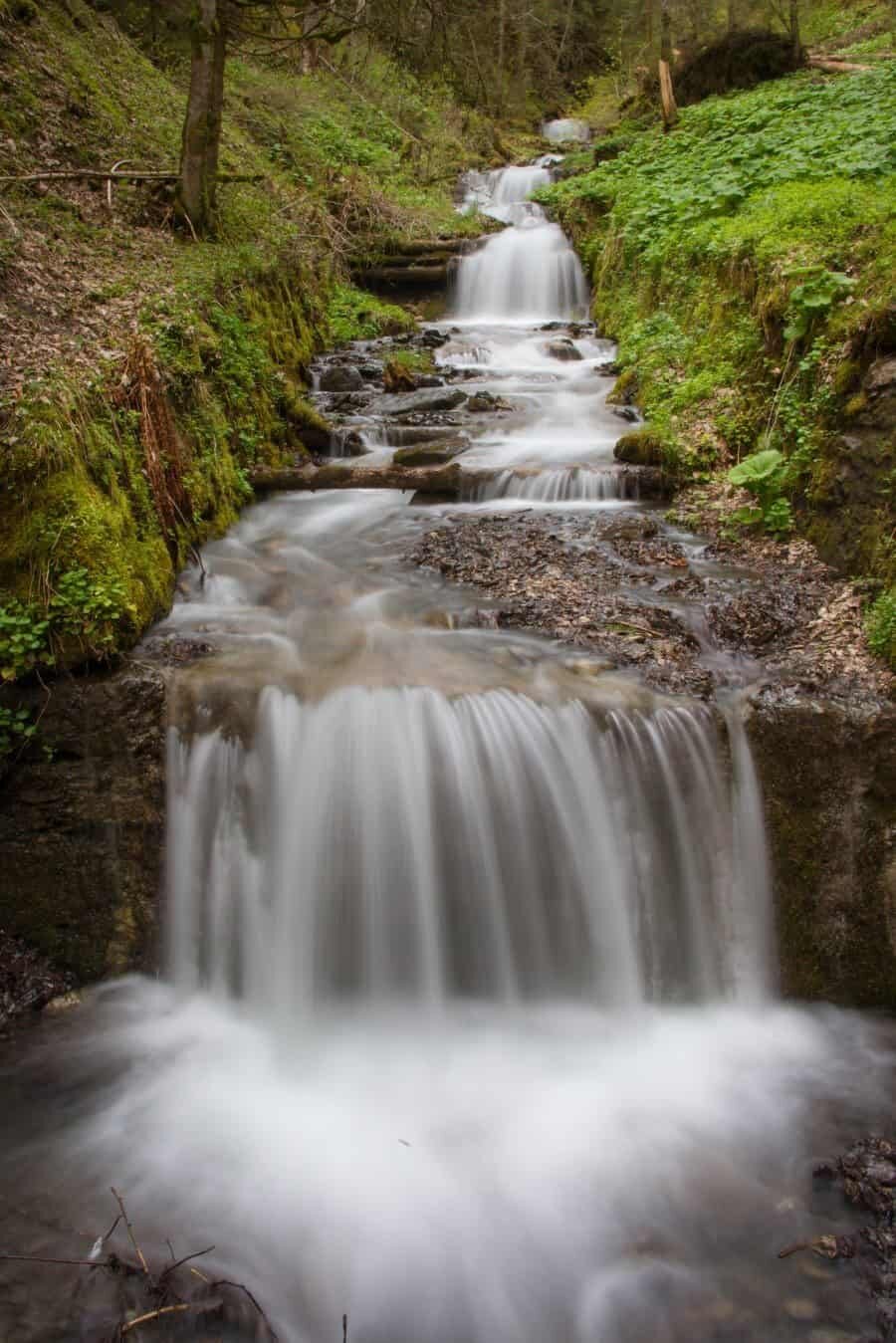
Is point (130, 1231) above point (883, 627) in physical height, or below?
below

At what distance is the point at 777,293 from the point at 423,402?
4205 millimetres

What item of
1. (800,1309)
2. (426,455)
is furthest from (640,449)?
(800,1309)

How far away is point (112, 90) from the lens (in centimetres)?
1122

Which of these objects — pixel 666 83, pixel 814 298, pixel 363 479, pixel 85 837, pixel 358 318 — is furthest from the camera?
pixel 666 83

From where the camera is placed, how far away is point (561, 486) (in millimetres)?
8055

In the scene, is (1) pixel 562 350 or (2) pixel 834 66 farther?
(2) pixel 834 66

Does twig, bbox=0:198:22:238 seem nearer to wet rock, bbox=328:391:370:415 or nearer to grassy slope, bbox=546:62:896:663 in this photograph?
wet rock, bbox=328:391:370:415

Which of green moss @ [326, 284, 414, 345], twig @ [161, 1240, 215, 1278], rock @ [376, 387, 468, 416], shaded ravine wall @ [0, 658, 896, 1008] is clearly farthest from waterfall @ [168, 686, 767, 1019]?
green moss @ [326, 284, 414, 345]

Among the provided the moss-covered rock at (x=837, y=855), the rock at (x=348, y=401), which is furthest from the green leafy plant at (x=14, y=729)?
the rock at (x=348, y=401)

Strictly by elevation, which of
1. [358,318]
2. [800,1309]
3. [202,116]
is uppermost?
[202,116]

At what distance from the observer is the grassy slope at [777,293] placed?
6.09 meters

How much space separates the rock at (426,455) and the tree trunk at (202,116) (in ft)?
11.8

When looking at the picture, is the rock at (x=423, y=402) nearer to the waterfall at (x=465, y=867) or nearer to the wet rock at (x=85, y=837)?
the waterfall at (x=465, y=867)

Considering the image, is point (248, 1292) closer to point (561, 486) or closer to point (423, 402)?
point (561, 486)
